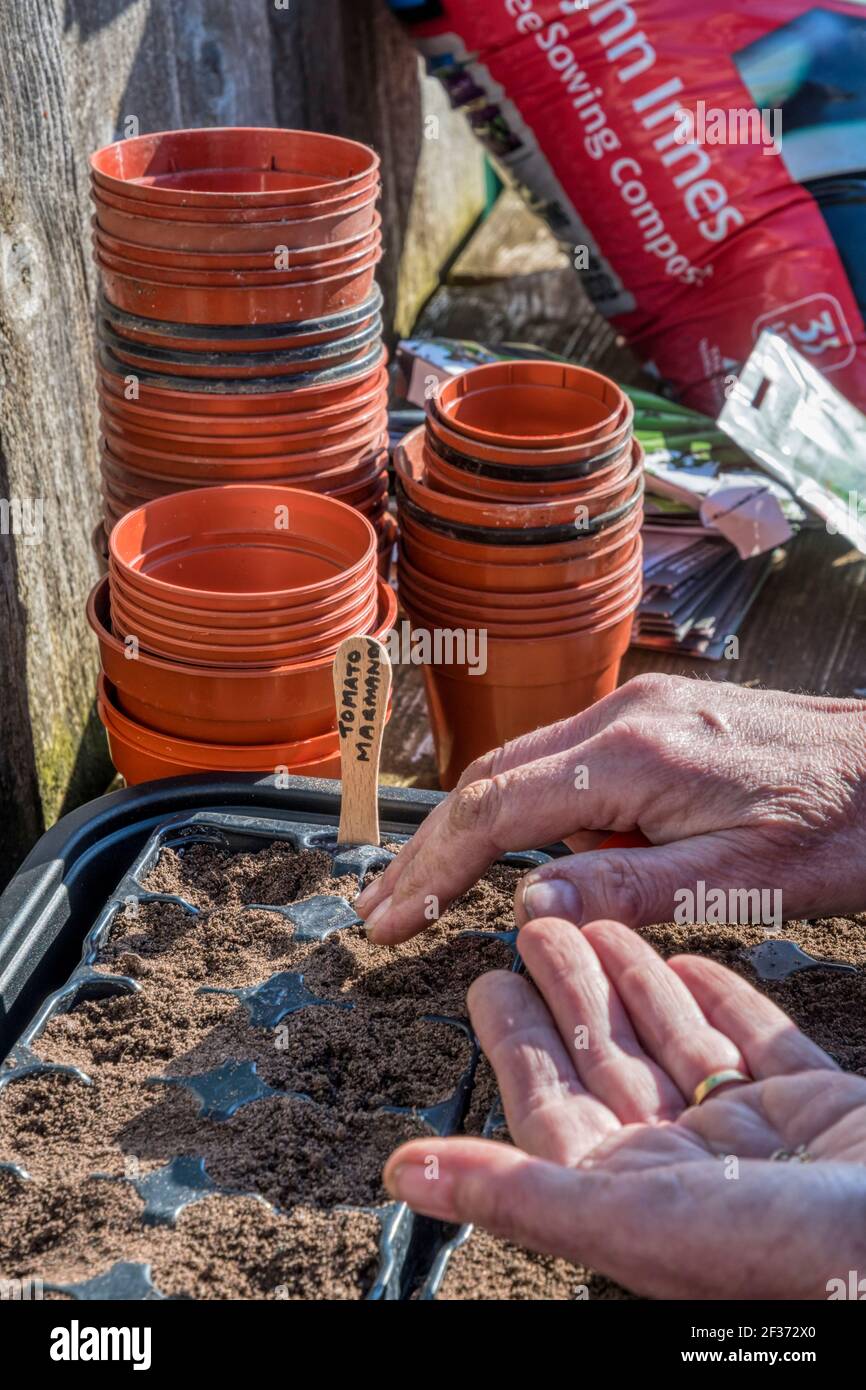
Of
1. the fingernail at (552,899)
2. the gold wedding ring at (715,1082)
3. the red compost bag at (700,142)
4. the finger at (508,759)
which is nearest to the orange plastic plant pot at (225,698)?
the finger at (508,759)

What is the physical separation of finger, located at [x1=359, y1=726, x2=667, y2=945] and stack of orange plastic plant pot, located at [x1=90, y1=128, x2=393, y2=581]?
0.72 m

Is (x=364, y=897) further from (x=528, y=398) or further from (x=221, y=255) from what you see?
(x=528, y=398)

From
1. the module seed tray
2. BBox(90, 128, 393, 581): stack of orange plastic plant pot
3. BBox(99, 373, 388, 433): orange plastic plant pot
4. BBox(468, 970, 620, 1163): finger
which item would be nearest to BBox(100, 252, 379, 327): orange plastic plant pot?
BBox(90, 128, 393, 581): stack of orange plastic plant pot

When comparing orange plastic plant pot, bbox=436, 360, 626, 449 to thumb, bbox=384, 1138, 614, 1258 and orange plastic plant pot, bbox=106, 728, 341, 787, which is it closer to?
orange plastic plant pot, bbox=106, 728, 341, 787

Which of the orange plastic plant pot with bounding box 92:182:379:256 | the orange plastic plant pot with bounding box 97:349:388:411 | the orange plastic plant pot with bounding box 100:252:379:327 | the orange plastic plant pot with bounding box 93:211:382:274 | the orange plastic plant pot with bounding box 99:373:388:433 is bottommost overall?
the orange plastic plant pot with bounding box 99:373:388:433

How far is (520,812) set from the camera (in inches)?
54.7

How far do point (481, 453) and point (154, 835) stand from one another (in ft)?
2.28

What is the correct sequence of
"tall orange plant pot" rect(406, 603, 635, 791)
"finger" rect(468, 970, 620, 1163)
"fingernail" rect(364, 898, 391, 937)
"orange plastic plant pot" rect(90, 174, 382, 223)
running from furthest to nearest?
"tall orange plant pot" rect(406, 603, 635, 791)
"orange plastic plant pot" rect(90, 174, 382, 223)
"fingernail" rect(364, 898, 391, 937)
"finger" rect(468, 970, 620, 1163)

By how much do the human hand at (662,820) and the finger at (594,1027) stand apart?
0.11 metres

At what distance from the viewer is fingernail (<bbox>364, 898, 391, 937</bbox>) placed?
4.72ft

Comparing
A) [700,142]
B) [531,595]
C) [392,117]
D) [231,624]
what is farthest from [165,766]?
[392,117]

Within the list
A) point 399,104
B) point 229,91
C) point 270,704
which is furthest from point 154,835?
point 399,104

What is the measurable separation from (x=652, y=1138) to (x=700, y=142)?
230 cm

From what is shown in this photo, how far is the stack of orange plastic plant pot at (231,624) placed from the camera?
5.47 ft
